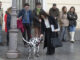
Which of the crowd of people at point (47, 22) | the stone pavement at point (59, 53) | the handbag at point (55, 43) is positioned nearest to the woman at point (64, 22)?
the crowd of people at point (47, 22)

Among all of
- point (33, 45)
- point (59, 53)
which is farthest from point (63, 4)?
point (33, 45)

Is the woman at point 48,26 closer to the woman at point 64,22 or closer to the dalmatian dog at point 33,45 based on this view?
the dalmatian dog at point 33,45

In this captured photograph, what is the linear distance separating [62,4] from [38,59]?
219 inches

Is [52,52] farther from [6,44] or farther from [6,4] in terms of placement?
[6,4]

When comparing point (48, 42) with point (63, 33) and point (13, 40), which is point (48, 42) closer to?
point (13, 40)

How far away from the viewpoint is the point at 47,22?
1028 centimetres

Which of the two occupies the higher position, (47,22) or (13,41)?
(47,22)

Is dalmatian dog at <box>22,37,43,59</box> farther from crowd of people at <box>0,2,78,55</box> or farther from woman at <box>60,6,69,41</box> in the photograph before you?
woman at <box>60,6,69,41</box>

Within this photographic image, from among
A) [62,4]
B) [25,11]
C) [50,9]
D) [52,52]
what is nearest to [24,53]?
[52,52]

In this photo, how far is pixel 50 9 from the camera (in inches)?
540

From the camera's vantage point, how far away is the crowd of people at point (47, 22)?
405 inches

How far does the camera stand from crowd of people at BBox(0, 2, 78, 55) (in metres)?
10.3

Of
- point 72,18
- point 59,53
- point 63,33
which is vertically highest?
point 72,18

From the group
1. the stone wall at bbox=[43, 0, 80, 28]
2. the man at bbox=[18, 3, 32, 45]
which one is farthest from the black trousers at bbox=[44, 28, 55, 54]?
the stone wall at bbox=[43, 0, 80, 28]
